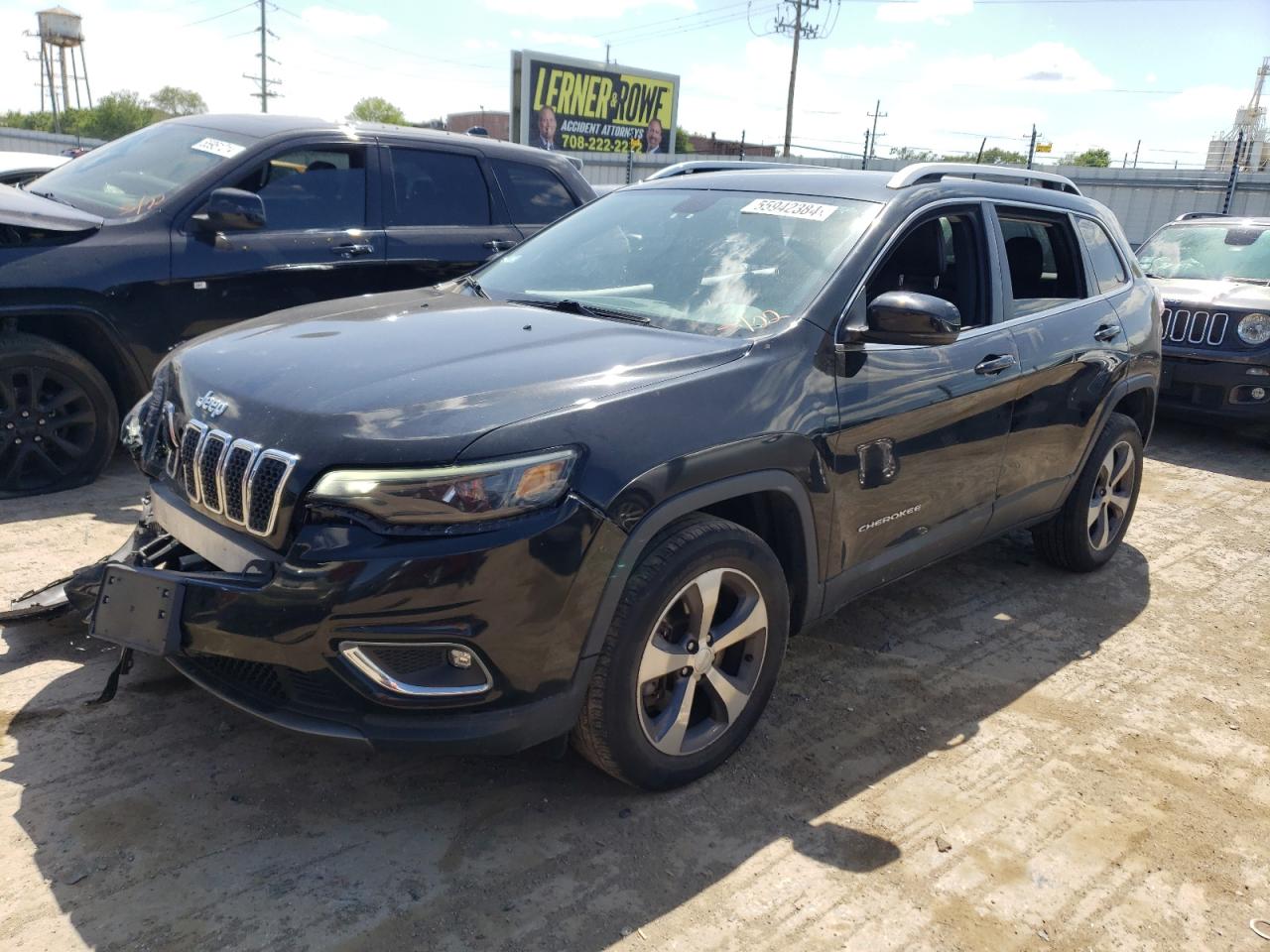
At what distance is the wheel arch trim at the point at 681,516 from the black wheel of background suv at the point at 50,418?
359 cm

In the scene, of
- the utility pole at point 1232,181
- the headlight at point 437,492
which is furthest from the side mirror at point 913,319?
the utility pole at point 1232,181

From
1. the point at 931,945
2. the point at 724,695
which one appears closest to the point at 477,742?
the point at 724,695

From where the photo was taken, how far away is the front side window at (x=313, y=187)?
216 inches

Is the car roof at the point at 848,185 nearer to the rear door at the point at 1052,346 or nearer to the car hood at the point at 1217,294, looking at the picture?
the rear door at the point at 1052,346

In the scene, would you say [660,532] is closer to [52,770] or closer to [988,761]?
[988,761]

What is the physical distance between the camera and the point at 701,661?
9.32ft

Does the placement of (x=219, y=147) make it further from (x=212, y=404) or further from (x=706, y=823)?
(x=706, y=823)

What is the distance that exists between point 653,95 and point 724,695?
1746 inches

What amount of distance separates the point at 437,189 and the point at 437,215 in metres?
0.17

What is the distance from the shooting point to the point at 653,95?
4391cm

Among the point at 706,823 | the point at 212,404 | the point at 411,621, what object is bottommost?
the point at 706,823

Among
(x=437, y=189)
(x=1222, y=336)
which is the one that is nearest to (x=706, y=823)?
(x=437, y=189)

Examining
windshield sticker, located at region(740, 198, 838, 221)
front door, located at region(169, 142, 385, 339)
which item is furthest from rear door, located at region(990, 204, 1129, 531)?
front door, located at region(169, 142, 385, 339)

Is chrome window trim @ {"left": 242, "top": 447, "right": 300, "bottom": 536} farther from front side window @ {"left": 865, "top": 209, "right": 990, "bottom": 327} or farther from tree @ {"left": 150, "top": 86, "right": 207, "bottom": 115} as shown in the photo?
tree @ {"left": 150, "top": 86, "right": 207, "bottom": 115}
